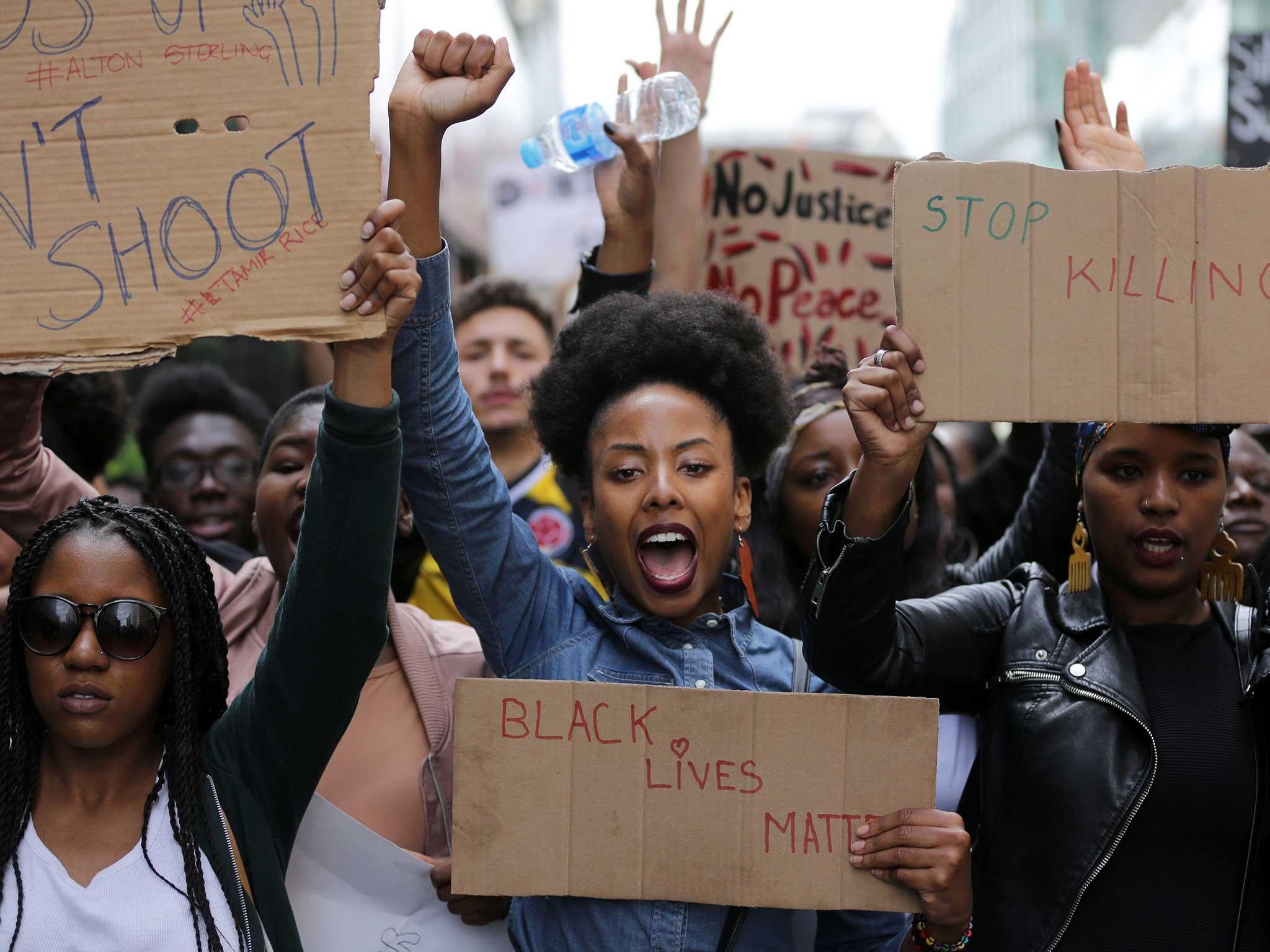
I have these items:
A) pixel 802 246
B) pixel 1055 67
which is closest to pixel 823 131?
pixel 1055 67

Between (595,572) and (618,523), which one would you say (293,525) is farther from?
(618,523)

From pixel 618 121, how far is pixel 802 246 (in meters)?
0.90

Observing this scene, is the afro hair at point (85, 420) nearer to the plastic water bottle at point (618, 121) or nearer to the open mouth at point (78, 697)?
the plastic water bottle at point (618, 121)

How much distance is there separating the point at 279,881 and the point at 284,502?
1.10 metres

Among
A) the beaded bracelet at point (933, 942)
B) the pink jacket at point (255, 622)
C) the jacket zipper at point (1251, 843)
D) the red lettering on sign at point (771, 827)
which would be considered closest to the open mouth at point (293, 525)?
the pink jacket at point (255, 622)

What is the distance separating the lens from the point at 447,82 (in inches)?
94.1

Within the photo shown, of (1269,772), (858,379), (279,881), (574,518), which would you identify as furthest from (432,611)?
(1269,772)

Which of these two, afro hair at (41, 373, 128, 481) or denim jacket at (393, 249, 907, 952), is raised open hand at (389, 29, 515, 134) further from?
afro hair at (41, 373, 128, 481)

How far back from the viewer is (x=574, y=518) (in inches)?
166

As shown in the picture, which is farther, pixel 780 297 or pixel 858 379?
pixel 780 297

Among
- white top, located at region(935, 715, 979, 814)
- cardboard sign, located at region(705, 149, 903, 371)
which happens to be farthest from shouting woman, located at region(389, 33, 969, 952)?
cardboard sign, located at region(705, 149, 903, 371)

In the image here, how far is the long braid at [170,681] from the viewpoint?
235 cm

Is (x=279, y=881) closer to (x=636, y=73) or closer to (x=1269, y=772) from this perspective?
(x=1269, y=772)

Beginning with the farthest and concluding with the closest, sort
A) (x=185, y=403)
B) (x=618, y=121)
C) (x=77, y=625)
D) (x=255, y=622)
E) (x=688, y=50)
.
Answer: (x=185, y=403)
(x=688, y=50)
(x=618, y=121)
(x=255, y=622)
(x=77, y=625)
